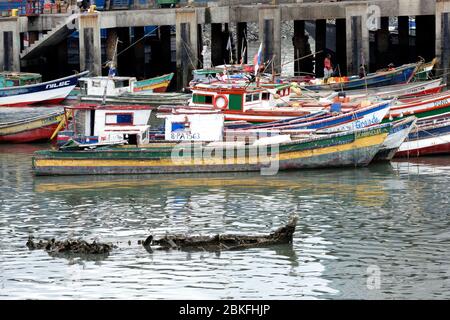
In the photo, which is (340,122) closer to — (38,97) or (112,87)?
(112,87)

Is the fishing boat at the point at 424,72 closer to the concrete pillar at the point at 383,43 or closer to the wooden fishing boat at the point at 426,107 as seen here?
the wooden fishing boat at the point at 426,107

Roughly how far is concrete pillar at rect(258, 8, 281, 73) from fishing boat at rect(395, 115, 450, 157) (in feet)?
49.1

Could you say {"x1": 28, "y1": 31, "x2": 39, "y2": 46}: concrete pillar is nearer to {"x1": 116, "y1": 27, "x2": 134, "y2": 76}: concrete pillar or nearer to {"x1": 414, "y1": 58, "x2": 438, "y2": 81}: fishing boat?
{"x1": 116, "y1": 27, "x2": 134, "y2": 76}: concrete pillar

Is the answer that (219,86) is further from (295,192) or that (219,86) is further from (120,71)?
(120,71)

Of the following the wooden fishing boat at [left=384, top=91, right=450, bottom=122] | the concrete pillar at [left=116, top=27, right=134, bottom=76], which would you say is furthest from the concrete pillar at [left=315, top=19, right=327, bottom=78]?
the wooden fishing boat at [left=384, top=91, right=450, bottom=122]

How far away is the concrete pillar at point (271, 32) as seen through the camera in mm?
58656

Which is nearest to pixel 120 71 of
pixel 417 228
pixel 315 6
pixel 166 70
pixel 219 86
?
pixel 166 70

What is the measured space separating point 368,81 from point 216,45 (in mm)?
13728

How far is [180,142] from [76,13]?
79.6 feet

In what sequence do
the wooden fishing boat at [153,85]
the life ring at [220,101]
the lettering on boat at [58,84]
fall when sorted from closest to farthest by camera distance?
the life ring at [220,101] → the wooden fishing boat at [153,85] → the lettering on boat at [58,84]

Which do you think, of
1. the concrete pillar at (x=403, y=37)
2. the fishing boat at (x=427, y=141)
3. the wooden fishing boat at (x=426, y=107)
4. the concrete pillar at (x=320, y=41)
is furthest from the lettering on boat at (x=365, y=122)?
the concrete pillar at (x=403, y=37)

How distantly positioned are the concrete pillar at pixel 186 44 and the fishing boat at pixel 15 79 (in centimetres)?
748

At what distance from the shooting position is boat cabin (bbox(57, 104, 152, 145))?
4281cm

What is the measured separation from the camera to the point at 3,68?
63.2 metres
